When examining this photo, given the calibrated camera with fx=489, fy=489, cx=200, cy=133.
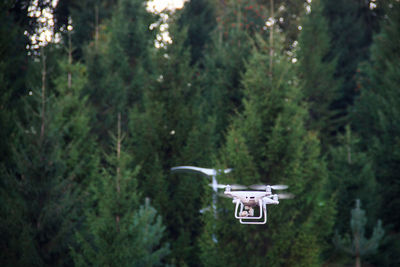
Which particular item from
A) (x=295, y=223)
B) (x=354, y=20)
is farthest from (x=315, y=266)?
(x=354, y=20)

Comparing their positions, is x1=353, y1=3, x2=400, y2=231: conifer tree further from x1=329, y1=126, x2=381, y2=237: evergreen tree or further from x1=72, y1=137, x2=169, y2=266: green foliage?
x1=72, y1=137, x2=169, y2=266: green foliage

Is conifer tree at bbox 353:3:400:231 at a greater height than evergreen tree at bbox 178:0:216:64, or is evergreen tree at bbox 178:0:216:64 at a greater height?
evergreen tree at bbox 178:0:216:64

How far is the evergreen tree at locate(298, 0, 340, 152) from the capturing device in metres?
36.8

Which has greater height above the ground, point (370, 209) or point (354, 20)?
point (354, 20)

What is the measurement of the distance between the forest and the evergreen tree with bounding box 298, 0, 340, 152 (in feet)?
4.63

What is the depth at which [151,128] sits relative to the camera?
21469mm


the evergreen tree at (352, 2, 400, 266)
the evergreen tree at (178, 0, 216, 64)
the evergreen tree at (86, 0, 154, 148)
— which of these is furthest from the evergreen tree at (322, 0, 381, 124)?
the evergreen tree at (86, 0, 154, 148)

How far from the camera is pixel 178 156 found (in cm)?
2155

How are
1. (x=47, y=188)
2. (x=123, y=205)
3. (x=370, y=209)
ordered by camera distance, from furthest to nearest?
1. (x=370, y=209)
2. (x=47, y=188)
3. (x=123, y=205)

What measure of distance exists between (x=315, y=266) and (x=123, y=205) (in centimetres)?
714

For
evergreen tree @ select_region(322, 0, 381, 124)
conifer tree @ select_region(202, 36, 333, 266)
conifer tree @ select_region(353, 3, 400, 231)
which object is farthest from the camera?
evergreen tree @ select_region(322, 0, 381, 124)

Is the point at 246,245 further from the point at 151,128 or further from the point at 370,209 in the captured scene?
the point at 370,209

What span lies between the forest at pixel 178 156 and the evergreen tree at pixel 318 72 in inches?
55.6

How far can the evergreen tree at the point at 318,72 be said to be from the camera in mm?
36844
